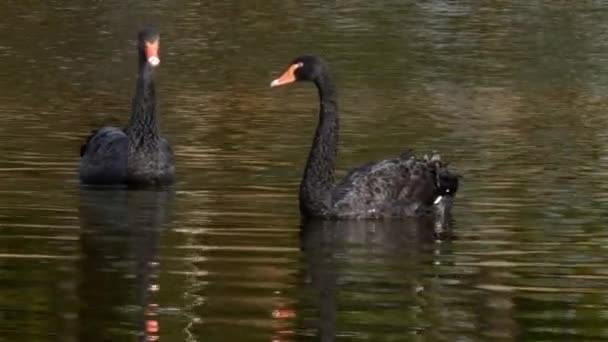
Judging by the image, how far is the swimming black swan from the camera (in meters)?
16.0

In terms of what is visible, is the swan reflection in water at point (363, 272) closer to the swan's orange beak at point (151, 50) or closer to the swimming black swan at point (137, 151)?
the swimming black swan at point (137, 151)

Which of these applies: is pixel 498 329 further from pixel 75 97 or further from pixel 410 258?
pixel 75 97

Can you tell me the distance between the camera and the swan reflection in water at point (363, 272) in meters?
9.91

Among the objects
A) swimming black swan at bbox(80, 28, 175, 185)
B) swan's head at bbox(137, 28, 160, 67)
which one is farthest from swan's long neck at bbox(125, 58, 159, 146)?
swan's head at bbox(137, 28, 160, 67)

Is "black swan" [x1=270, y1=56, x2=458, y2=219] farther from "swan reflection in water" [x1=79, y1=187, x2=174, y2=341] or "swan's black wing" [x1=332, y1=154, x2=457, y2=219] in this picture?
"swan reflection in water" [x1=79, y1=187, x2=174, y2=341]

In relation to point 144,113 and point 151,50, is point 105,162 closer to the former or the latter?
point 144,113

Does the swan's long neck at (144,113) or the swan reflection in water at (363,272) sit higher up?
the swan's long neck at (144,113)

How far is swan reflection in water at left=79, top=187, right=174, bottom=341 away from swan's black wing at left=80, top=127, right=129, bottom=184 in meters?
0.17

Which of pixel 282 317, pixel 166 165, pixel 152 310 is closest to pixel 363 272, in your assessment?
pixel 282 317

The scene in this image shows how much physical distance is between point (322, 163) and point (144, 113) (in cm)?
280

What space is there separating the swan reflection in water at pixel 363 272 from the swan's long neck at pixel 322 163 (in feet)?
0.45

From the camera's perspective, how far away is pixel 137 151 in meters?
16.1

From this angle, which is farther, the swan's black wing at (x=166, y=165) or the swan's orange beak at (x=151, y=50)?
A: the swan's orange beak at (x=151, y=50)

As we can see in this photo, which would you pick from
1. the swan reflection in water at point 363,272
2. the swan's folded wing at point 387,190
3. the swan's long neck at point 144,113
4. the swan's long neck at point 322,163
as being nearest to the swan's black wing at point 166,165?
the swan's long neck at point 144,113
